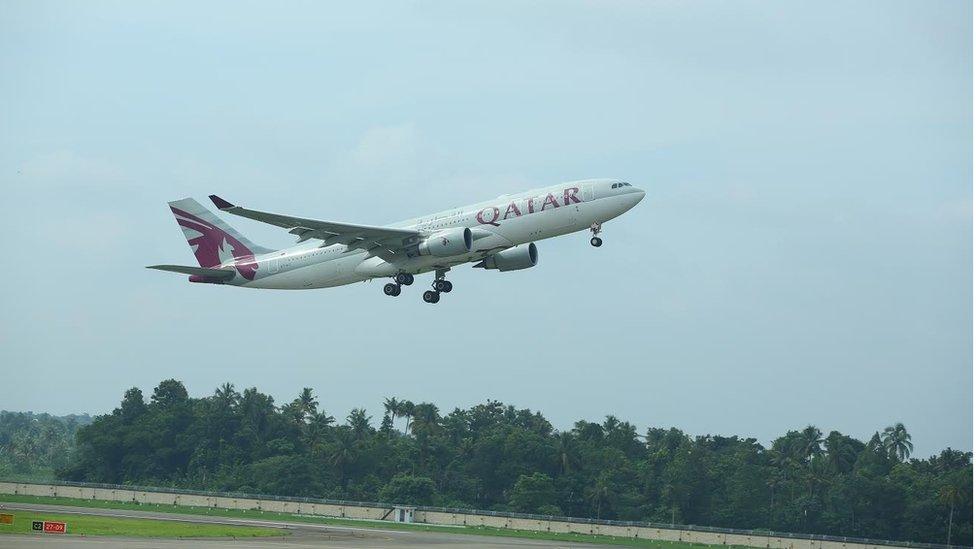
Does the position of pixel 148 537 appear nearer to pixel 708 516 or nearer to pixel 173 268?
pixel 173 268

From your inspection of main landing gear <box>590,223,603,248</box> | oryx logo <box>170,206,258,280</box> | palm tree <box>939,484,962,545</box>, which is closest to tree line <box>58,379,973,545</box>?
palm tree <box>939,484,962,545</box>

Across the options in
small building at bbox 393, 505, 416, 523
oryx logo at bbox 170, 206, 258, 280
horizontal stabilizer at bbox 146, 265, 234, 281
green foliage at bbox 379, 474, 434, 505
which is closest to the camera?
horizontal stabilizer at bbox 146, 265, 234, 281

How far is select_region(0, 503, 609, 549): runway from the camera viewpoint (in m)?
48.0

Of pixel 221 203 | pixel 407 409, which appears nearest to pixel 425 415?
pixel 407 409

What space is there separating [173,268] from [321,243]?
8.18m

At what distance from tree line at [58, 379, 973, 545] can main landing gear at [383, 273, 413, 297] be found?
115 feet

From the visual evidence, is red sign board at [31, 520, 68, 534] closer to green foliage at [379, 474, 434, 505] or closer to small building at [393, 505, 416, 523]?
small building at [393, 505, 416, 523]

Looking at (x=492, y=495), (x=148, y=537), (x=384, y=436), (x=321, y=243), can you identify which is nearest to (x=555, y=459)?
(x=492, y=495)

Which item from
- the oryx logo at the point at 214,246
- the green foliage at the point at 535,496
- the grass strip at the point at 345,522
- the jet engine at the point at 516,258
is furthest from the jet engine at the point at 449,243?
the green foliage at the point at 535,496

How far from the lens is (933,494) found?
9631 cm

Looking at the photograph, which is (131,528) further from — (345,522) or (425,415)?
(425,415)

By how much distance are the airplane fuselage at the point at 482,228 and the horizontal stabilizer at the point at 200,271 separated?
293cm

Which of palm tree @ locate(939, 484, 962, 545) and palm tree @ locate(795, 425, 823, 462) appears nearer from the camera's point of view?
palm tree @ locate(939, 484, 962, 545)

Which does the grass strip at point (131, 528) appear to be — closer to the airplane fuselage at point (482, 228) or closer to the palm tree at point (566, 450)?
the airplane fuselage at point (482, 228)
